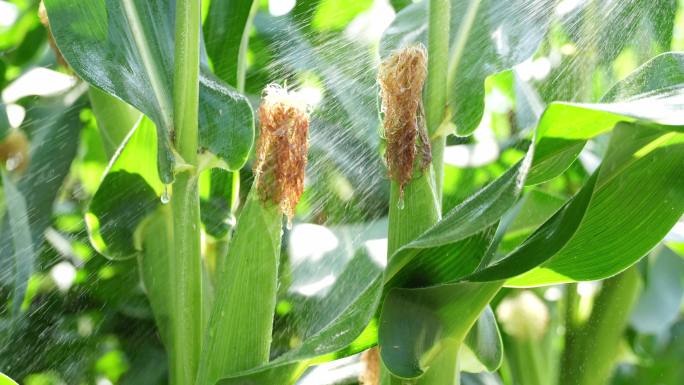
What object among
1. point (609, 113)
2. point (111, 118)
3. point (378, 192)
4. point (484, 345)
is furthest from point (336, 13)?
point (609, 113)

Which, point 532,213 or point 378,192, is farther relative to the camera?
point 378,192

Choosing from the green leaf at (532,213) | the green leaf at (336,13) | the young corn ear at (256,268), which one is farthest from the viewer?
the green leaf at (336,13)

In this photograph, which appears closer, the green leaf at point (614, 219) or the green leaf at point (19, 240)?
the green leaf at point (614, 219)

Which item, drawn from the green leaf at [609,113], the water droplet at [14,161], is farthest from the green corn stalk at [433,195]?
the water droplet at [14,161]

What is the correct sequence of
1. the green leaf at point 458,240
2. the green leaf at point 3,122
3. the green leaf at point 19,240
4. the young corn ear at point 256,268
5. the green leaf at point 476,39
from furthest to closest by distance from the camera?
the green leaf at point 3,122
the green leaf at point 19,240
the green leaf at point 476,39
the young corn ear at point 256,268
the green leaf at point 458,240

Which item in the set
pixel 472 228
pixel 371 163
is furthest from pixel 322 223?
pixel 472 228

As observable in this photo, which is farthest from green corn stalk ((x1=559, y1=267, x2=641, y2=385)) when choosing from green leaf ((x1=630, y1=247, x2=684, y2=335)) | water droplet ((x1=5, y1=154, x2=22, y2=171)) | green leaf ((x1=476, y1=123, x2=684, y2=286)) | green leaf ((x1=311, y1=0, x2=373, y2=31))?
water droplet ((x1=5, y1=154, x2=22, y2=171))

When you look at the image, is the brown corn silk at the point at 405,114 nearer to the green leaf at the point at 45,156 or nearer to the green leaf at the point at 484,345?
the green leaf at the point at 484,345

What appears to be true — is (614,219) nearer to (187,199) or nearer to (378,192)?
(187,199)
